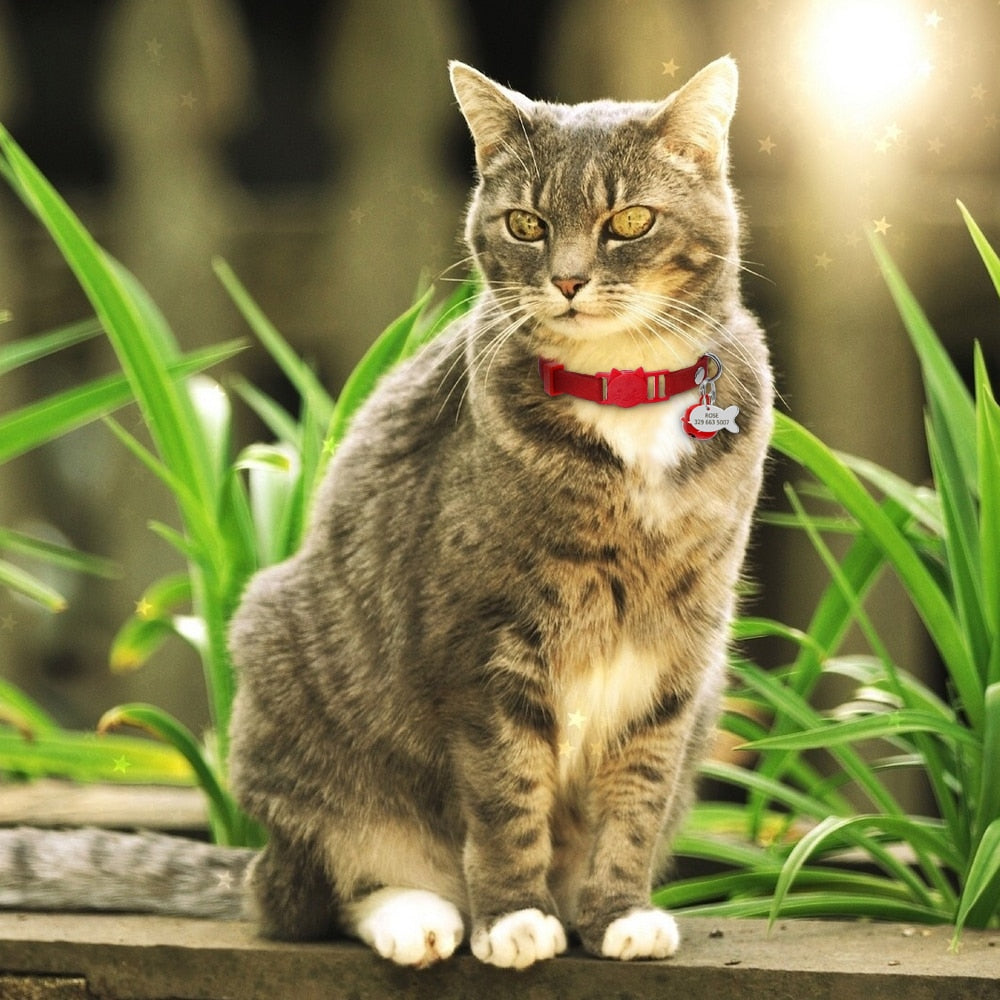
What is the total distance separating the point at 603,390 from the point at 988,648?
2.14 ft

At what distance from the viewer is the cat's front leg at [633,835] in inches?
60.7

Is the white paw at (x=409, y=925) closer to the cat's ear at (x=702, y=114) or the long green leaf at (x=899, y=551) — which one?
the long green leaf at (x=899, y=551)

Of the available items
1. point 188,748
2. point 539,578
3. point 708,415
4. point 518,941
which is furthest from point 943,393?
point 188,748

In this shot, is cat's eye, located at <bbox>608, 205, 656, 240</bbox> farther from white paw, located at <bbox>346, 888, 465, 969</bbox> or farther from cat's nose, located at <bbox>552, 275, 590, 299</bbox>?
white paw, located at <bbox>346, 888, 465, 969</bbox>

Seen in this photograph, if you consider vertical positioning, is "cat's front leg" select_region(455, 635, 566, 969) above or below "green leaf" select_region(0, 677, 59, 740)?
above

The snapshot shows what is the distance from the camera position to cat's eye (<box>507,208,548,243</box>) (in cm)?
154

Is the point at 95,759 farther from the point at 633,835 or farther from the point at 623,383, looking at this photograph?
the point at 623,383

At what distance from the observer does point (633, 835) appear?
5.29 feet

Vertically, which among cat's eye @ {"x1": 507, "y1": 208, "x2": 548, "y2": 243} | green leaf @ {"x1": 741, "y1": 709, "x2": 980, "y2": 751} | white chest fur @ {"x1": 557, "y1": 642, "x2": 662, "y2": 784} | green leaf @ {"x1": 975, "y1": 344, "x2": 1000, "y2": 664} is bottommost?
green leaf @ {"x1": 741, "y1": 709, "x2": 980, "y2": 751}

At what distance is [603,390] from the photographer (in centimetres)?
155

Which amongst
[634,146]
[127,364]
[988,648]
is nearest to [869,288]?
[988,648]

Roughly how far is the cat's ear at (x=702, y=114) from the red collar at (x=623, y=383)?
0.24m

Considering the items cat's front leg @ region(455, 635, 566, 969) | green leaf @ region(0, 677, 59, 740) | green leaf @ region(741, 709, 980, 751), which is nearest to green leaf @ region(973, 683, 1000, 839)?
green leaf @ region(741, 709, 980, 751)

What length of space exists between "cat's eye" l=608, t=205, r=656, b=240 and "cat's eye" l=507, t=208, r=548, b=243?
81 mm
